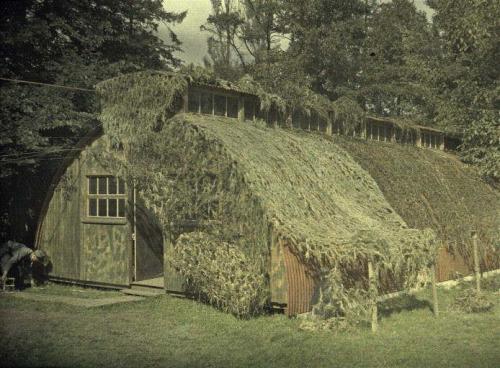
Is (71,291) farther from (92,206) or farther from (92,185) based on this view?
(92,185)

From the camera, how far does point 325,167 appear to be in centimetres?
1313

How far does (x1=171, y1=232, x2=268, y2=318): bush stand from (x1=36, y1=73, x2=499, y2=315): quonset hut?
17 cm

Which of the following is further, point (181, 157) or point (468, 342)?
point (181, 157)

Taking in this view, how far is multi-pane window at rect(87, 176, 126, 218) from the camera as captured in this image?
1352 centimetres

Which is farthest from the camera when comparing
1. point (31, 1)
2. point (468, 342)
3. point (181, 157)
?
point (31, 1)

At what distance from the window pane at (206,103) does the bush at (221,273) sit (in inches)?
128

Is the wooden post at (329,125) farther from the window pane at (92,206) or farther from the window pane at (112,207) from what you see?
the window pane at (92,206)

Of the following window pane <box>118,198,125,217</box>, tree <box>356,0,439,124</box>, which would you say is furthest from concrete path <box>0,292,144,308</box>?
tree <box>356,0,439,124</box>

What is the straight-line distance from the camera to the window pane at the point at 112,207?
44.6 feet

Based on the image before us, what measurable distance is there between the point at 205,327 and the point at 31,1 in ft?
44.0

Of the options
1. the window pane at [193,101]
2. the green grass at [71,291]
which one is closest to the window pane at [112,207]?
the green grass at [71,291]

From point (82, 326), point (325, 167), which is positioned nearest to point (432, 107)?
point (325, 167)

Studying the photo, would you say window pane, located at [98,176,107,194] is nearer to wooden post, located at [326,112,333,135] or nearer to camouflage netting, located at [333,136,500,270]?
camouflage netting, located at [333,136,500,270]

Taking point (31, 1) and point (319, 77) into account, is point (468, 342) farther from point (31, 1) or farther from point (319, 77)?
point (319, 77)
